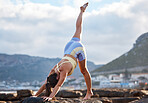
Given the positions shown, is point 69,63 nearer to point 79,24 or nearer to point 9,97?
point 79,24

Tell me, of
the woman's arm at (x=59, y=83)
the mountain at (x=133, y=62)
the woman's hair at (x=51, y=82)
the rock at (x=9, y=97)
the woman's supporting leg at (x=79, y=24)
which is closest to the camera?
the woman's arm at (x=59, y=83)

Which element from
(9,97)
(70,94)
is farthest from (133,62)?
(9,97)

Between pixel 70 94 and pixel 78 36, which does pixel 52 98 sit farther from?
pixel 70 94

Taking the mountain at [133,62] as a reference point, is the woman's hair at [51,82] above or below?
below

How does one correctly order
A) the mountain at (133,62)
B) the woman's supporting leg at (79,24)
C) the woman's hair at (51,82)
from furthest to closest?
1. the mountain at (133,62)
2. the woman's supporting leg at (79,24)
3. the woman's hair at (51,82)

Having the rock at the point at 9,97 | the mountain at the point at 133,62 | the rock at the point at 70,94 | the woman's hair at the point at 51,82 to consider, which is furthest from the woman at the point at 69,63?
the mountain at the point at 133,62

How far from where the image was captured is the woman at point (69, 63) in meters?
4.93

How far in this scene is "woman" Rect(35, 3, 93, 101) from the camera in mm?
4934

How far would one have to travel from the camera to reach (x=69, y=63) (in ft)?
17.0

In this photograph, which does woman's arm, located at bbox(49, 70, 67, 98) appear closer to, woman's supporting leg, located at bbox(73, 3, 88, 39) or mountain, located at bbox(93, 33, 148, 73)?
woman's supporting leg, located at bbox(73, 3, 88, 39)

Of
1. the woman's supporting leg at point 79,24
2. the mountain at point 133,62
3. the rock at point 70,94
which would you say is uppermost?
the mountain at point 133,62

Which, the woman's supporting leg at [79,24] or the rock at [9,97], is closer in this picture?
the woman's supporting leg at [79,24]

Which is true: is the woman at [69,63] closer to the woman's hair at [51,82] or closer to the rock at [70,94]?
the woman's hair at [51,82]

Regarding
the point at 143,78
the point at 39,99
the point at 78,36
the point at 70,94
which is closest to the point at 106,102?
the point at 78,36
